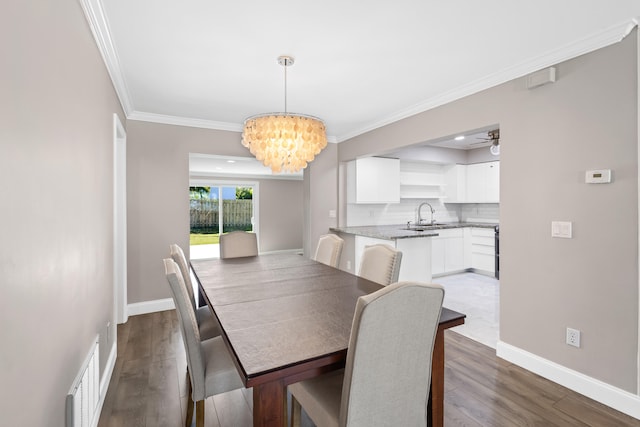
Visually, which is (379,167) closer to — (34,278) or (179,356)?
(179,356)

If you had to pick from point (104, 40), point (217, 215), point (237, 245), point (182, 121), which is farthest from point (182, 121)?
point (217, 215)

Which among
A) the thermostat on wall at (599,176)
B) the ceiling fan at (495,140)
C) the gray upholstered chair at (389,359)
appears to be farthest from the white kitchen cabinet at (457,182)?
the gray upholstered chair at (389,359)

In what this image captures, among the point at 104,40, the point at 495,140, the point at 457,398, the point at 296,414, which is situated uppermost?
the point at 104,40

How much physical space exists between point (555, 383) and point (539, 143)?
69.5 inches

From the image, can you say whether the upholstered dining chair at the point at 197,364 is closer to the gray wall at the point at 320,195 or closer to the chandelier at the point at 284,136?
the chandelier at the point at 284,136

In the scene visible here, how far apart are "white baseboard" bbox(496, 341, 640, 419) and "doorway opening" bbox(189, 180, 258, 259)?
21.8 ft

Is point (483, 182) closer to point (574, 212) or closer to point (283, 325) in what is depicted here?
point (574, 212)

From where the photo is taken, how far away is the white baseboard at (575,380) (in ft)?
6.25

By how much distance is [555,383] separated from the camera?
87.7 inches

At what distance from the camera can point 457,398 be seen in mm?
2051

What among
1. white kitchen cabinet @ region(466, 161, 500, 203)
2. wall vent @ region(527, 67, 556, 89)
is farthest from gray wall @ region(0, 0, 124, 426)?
white kitchen cabinet @ region(466, 161, 500, 203)

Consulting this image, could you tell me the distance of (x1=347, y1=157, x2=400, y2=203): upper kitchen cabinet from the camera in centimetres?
491

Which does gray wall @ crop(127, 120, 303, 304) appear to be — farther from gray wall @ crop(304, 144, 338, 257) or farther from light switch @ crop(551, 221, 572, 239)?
light switch @ crop(551, 221, 572, 239)

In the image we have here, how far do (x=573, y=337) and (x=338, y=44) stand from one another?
2634 mm
